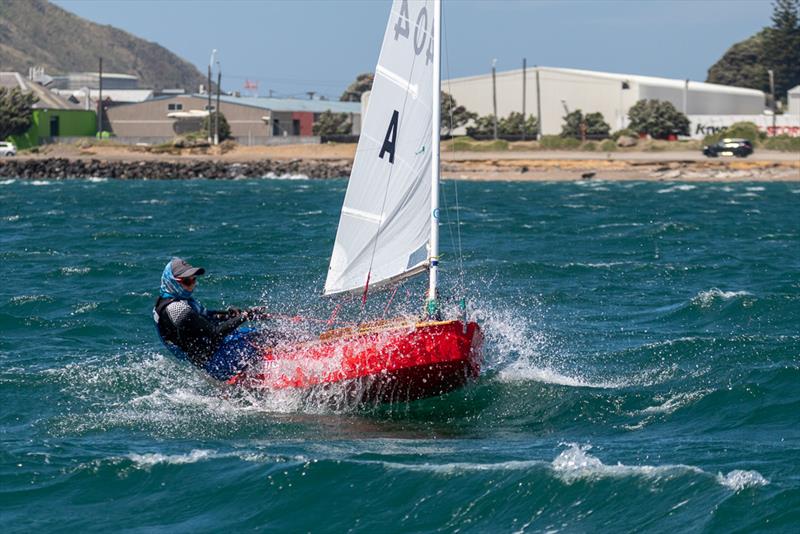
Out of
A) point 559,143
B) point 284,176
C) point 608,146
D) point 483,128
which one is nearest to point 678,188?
point 608,146

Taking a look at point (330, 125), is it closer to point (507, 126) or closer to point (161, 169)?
point (507, 126)

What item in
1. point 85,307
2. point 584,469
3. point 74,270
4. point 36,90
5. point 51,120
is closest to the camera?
point 584,469

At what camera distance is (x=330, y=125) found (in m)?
89.2

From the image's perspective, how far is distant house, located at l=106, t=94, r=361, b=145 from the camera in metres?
92.6

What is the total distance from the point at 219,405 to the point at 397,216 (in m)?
2.62

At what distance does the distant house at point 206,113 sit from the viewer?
92.6 metres

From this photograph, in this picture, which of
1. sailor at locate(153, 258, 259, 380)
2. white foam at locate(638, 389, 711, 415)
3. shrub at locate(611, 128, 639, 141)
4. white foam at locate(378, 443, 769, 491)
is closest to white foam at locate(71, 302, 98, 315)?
sailor at locate(153, 258, 259, 380)

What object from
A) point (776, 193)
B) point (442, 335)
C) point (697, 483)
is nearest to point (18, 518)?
point (442, 335)

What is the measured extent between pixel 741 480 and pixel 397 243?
14.8 ft

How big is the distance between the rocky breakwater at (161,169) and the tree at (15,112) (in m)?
13.2

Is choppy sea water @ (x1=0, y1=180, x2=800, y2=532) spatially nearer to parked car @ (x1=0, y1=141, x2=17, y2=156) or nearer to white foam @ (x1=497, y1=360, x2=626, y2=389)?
white foam @ (x1=497, y1=360, x2=626, y2=389)

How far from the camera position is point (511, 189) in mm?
57125

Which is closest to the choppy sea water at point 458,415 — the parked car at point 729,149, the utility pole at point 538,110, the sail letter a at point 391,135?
the sail letter a at point 391,135

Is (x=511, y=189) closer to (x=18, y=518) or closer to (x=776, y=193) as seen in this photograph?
(x=776, y=193)
